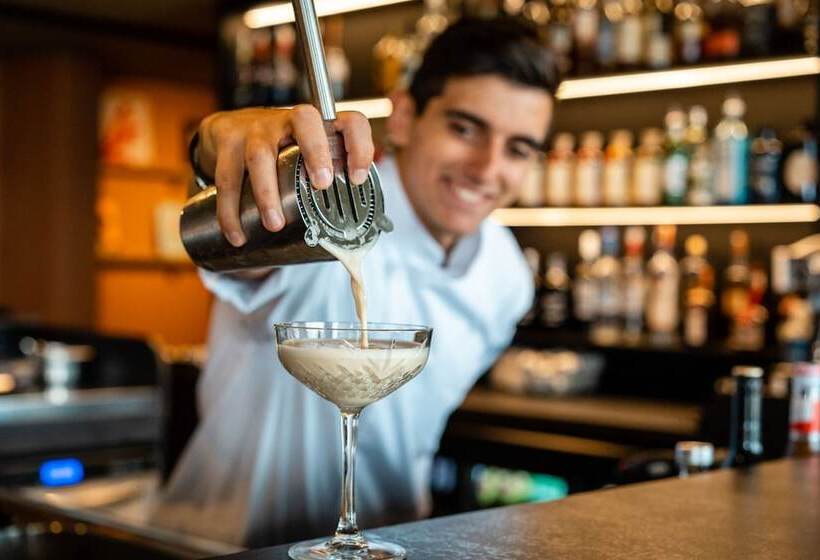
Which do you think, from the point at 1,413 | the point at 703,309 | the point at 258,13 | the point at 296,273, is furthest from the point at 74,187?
the point at 296,273

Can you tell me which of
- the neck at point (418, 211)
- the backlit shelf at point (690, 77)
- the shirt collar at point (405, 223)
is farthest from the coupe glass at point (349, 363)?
the backlit shelf at point (690, 77)

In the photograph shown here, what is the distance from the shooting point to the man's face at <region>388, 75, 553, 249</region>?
6.75 ft

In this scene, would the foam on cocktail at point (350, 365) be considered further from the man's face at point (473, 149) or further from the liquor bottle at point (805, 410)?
the man's face at point (473, 149)

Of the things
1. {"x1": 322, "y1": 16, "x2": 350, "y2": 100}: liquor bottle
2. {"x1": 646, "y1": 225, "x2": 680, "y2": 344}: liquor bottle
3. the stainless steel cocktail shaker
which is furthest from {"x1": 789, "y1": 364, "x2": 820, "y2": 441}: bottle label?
{"x1": 322, "y1": 16, "x2": 350, "y2": 100}: liquor bottle

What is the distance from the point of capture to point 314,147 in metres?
0.95

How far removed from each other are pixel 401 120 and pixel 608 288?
195 cm

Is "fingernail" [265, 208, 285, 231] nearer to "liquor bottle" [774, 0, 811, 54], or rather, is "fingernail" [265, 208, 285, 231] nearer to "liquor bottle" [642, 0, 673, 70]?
"liquor bottle" [774, 0, 811, 54]

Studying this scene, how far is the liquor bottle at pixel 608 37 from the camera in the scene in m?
3.98

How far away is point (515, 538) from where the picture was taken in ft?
3.17

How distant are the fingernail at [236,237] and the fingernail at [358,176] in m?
0.14

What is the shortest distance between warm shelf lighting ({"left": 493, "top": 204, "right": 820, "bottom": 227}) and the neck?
1.78 metres

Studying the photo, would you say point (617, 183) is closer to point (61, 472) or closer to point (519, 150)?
point (519, 150)

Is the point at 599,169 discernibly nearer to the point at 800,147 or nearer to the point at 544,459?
the point at 800,147

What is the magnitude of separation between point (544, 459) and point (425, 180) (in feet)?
5.87
